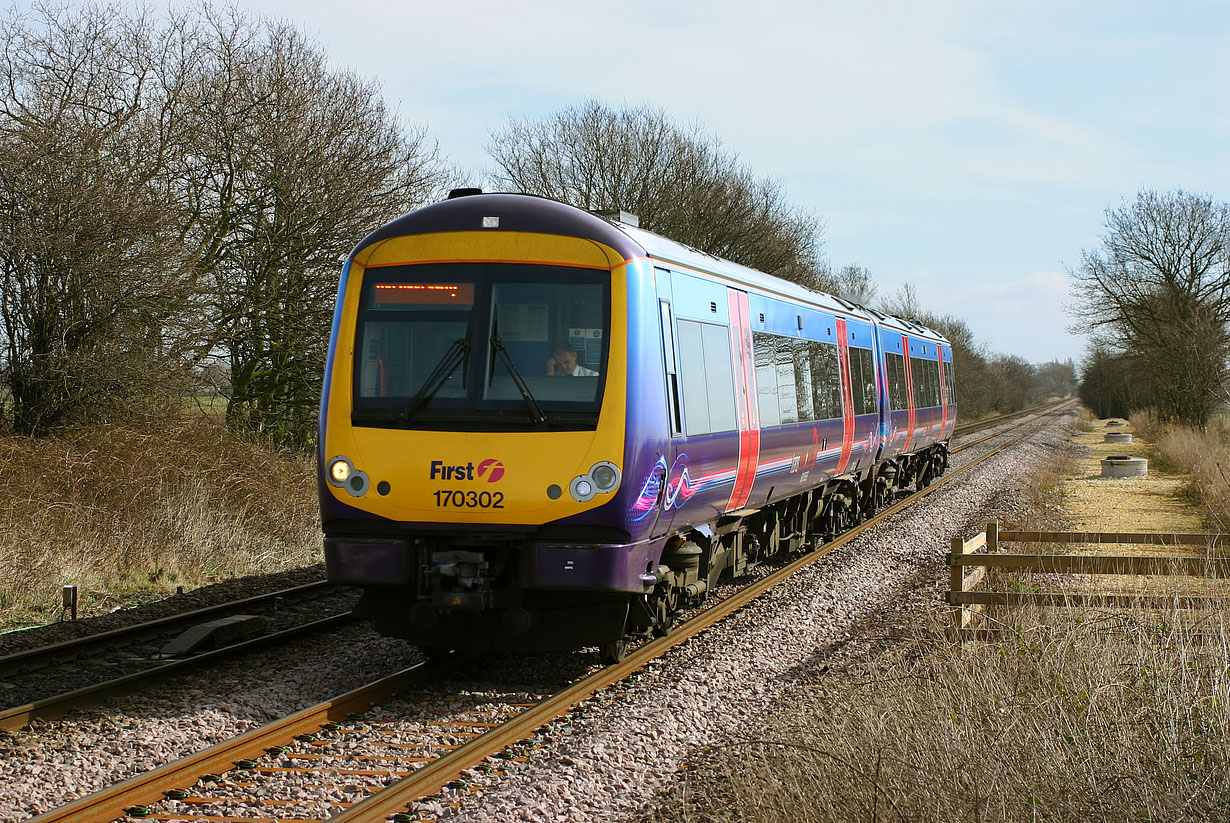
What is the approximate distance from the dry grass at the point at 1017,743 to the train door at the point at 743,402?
8.49 ft

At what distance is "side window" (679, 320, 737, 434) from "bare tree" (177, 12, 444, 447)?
10.7 meters

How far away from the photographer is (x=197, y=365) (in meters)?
16.8

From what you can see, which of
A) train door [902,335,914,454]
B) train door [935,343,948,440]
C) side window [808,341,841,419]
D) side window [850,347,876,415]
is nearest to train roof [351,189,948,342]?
side window [808,341,841,419]

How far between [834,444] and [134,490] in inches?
304

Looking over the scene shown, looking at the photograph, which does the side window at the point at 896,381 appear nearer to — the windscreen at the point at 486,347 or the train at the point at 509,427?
the train at the point at 509,427

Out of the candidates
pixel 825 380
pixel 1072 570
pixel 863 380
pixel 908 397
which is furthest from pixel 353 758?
pixel 908 397

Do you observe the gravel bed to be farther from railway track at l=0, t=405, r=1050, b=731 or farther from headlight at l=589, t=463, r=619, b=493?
railway track at l=0, t=405, r=1050, b=731

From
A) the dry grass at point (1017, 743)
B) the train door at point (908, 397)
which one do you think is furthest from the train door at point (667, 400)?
the train door at point (908, 397)

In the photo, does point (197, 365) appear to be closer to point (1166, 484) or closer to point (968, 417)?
point (1166, 484)

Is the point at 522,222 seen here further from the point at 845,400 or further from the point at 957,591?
the point at 845,400

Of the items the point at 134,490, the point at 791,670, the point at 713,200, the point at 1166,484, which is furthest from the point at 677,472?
the point at 713,200

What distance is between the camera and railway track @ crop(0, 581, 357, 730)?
660cm

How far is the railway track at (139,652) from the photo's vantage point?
21.6ft

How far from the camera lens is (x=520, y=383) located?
23.0 feet
